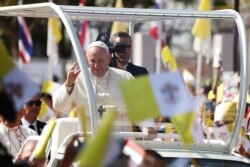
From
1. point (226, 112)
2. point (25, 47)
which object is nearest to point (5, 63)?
point (226, 112)

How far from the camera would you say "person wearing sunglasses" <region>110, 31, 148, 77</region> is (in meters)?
10.5

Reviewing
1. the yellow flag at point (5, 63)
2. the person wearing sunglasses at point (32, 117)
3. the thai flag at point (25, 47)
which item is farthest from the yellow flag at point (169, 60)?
the yellow flag at point (5, 63)

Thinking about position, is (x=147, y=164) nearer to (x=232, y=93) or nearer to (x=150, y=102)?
(x=150, y=102)

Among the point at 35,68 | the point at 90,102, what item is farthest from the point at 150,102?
the point at 35,68

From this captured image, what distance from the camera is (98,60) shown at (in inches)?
359

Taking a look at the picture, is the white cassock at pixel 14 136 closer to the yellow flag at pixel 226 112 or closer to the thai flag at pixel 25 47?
the yellow flag at pixel 226 112

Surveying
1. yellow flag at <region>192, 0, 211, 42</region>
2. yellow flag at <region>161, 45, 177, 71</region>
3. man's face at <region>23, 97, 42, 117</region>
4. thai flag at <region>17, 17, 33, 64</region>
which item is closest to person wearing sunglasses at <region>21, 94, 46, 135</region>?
man's face at <region>23, 97, 42, 117</region>

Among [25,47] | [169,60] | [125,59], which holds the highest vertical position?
[125,59]

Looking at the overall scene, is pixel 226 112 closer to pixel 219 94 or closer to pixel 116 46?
pixel 116 46

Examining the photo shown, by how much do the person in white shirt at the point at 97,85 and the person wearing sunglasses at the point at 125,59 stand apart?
3.85ft

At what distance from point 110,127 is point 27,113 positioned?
6.57 meters

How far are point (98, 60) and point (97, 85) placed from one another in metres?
0.24

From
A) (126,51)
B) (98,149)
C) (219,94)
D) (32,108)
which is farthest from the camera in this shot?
(219,94)

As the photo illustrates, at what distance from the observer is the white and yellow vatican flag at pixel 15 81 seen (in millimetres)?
5262
